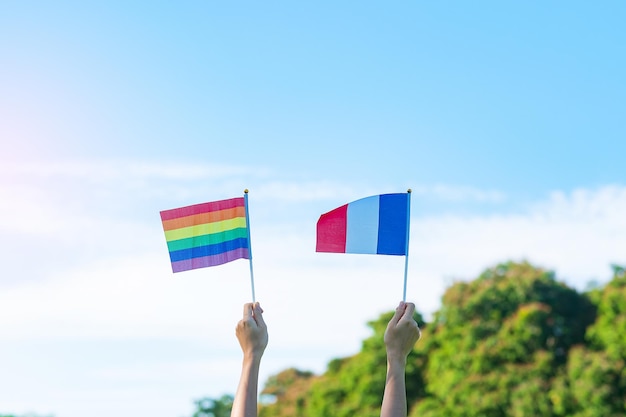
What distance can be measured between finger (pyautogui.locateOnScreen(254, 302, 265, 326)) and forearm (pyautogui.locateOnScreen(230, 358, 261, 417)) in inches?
5.8

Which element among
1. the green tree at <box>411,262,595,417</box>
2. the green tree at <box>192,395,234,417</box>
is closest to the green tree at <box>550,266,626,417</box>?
the green tree at <box>411,262,595,417</box>

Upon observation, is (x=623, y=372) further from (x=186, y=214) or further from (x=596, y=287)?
(x=186, y=214)

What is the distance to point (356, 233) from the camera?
15.2ft

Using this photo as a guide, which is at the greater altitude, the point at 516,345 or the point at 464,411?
the point at 516,345

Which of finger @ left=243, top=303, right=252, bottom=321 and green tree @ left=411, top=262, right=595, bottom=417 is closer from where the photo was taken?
finger @ left=243, top=303, right=252, bottom=321

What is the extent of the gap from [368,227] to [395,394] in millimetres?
1852

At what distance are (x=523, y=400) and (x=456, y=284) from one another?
3723 mm

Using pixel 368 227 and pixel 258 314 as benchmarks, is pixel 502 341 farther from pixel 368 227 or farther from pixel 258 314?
pixel 258 314

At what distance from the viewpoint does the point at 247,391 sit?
9.29 feet

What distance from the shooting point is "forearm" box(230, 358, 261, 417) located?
9.10ft

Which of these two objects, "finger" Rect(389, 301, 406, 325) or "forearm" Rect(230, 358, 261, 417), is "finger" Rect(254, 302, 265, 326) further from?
"finger" Rect(389, 301, 406, 325)

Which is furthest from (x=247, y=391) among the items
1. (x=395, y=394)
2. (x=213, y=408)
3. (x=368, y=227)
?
(x=213, y=408)

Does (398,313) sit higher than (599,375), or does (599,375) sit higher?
(599,375)

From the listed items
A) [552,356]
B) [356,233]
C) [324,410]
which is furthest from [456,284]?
[356,233]
